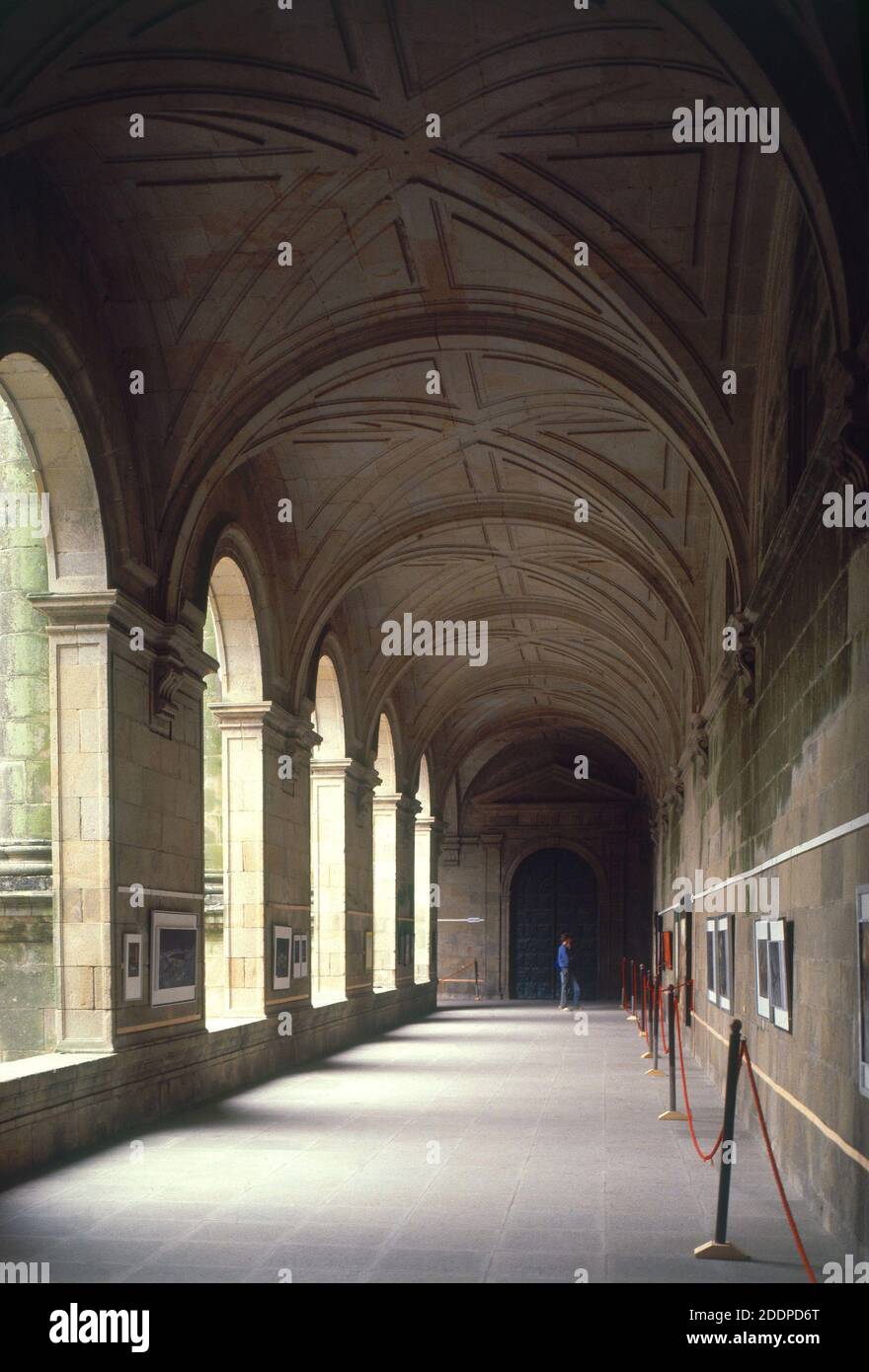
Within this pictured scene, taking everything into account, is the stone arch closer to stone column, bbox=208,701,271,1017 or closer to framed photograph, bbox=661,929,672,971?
stone column, bbox=208,701,271,1017

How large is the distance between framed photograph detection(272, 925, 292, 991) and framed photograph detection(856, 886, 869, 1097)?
30.3 ft

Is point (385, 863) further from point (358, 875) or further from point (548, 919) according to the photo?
point (548, 919)

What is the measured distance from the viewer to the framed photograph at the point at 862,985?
5.39 m

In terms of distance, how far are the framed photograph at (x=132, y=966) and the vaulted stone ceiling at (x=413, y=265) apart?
2586 mm

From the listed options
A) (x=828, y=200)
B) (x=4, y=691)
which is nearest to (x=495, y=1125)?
(x=4, y=691)

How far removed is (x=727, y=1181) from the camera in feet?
19.6

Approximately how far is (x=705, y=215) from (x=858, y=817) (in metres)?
5.05

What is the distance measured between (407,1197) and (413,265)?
6511 millimetres

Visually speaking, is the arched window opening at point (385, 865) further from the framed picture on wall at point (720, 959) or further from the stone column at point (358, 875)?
the framed picture on wall at point (720, 959)

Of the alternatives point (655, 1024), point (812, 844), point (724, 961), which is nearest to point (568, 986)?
Answer: point (655, 1024)

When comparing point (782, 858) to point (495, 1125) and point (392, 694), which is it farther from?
point (392, 694)

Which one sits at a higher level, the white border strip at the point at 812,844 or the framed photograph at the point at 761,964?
the white border strip at the point at 812,844

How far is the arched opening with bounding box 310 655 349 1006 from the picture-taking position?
59.8 ft

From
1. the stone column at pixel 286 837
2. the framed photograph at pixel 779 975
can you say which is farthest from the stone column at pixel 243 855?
the framed photograph at pixel 779 975
